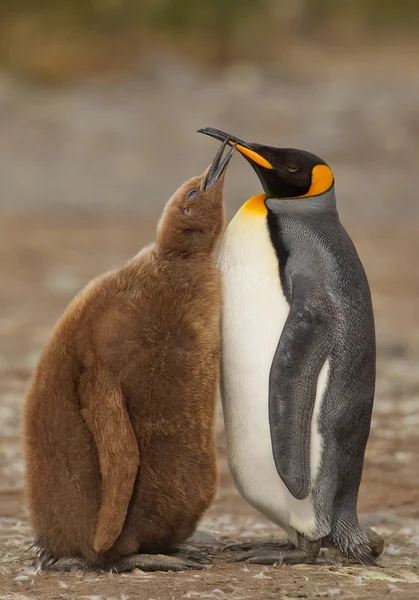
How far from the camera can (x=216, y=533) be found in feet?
16.1

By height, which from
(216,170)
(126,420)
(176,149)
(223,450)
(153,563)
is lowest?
(153,563)

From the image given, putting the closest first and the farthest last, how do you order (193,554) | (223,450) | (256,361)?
(256,361), (193,554), (223,450)

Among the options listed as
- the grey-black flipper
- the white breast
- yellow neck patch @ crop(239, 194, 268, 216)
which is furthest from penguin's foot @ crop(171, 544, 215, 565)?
yellow neck patch @ crop(239, 194, 268, 216)

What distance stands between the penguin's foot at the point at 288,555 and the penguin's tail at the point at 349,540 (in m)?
0.08

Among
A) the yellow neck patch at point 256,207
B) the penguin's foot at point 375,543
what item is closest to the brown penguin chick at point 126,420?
the yellow neck patch at point 256,207

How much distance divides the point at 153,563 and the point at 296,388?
2.43ft

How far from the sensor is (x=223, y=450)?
6633 millimetres

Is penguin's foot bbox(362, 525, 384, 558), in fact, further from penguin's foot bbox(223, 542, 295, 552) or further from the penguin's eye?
the penguin's eye

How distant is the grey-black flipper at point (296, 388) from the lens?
402 cm

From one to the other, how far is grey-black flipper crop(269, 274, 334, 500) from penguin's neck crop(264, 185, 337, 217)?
0.31 m

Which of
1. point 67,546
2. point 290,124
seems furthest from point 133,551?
point 290,124

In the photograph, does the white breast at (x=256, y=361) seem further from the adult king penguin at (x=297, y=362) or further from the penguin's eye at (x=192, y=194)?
the penguin's eye at (x=192, y=194)

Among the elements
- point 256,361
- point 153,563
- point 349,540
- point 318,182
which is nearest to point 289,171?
point 318,182

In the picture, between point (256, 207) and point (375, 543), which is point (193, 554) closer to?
point (375, 543)
